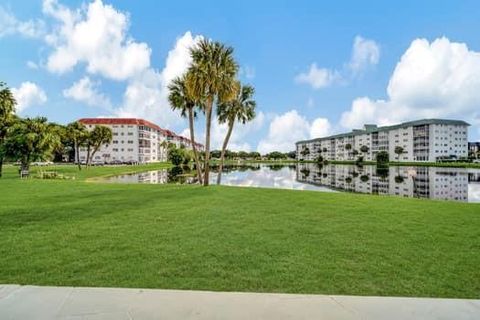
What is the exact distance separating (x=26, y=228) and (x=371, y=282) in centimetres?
805

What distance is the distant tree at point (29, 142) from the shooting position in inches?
1227

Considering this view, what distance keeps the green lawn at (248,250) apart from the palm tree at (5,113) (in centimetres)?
2674

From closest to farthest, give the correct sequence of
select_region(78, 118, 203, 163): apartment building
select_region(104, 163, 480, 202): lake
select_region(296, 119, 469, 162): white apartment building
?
select_region(104, 163, 480, 202): lake < select_region(78, 118, 203, 163): apartment building < select_region(296, 119, 469, 162): white apartment building

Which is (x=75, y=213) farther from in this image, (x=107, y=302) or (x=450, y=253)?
(x=450, y=253)

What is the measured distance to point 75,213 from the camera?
10547mm

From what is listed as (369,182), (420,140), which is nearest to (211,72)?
(369,182)

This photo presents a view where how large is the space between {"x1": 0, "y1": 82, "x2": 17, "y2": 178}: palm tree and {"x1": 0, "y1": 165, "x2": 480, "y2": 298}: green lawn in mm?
26743

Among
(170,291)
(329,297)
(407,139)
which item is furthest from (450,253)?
(407,139)

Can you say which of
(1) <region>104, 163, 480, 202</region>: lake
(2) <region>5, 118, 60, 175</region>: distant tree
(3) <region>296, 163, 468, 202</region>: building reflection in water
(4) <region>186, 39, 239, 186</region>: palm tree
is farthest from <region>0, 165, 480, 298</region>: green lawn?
(2) <region>5, 118, 60, 175</region>: distant tree

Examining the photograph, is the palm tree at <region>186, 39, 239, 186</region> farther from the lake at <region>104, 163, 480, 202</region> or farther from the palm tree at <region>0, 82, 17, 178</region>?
the palm tree at <region>0, 82, 17, 178</region>

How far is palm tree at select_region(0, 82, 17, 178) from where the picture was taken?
31641mm

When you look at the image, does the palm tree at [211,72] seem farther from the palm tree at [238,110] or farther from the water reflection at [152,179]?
the water reflection at [152,179]

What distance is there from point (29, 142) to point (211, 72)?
21573mm

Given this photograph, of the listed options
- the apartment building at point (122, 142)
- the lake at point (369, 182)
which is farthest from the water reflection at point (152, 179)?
the apartment building at point (122, 142)
